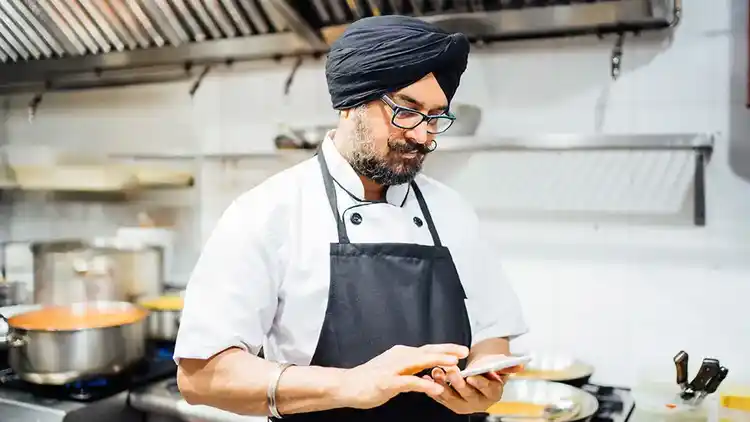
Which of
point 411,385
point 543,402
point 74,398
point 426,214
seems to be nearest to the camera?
point 411,385

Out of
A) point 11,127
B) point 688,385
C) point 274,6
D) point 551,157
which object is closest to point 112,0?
point 274,6

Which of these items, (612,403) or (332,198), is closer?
(332,198)

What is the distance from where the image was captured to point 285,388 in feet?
3.59

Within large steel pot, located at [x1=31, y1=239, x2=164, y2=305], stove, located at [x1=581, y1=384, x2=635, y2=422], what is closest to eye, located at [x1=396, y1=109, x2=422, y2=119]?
stove, located at [x1=581, y1=384, x2=635, y2=422]

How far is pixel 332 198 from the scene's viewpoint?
→ 1322 mm

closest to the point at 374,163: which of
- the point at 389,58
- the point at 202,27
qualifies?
the point at 389,58

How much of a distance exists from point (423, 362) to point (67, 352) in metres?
1.26

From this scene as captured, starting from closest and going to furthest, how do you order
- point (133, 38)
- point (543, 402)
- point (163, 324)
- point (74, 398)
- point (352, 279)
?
point (352, 279)
point (543, 402)
point (74, 398)
point (163, 324)
point (133, 38)

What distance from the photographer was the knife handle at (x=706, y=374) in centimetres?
171

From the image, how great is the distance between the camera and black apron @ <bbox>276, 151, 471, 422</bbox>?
1.23m

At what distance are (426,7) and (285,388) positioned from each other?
1524 mm

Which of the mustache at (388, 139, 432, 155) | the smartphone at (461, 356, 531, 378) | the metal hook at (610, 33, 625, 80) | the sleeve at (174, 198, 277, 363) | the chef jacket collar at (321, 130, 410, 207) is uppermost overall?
the metal hook at (610, 33, 625, 80)

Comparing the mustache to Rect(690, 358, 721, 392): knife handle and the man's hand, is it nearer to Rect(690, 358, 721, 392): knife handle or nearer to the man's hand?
the man's hand

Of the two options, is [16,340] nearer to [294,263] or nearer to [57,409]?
[57,409]
